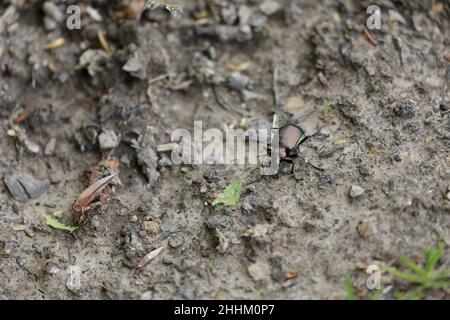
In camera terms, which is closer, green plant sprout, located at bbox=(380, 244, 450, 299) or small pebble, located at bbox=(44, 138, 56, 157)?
green plant sprout, located at bbox=(380, 244, 450, 299)

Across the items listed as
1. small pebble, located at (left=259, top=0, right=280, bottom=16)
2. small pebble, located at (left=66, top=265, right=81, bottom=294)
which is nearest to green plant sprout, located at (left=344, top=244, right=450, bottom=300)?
small pebble, located at (left=66, top=265, right=81, bottom=294)

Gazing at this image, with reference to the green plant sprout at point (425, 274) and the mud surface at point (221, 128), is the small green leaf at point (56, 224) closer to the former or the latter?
the mud surface at point (221, 128)

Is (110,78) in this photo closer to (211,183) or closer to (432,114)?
(211,183)

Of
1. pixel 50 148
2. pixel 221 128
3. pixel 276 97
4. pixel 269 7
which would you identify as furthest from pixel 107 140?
pixel 269 7

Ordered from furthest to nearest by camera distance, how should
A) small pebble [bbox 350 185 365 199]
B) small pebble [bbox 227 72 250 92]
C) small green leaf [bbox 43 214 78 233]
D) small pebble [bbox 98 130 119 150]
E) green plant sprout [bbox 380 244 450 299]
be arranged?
1. small pebble [bbox 227 72 250 92]
2. small pebble [bbox 98 130 119 150]
3. small green leaf [bbox 43 214 78 233]
4. small pebble [bbox 350 185 365 199]
5. green plant sprout [bbox 380 244 450 299]

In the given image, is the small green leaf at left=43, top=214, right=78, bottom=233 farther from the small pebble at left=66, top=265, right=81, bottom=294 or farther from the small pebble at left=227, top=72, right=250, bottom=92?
the small pebble at left=227, top=72, right=250, bottom=92

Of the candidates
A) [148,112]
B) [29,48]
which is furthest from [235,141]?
[29,48]
